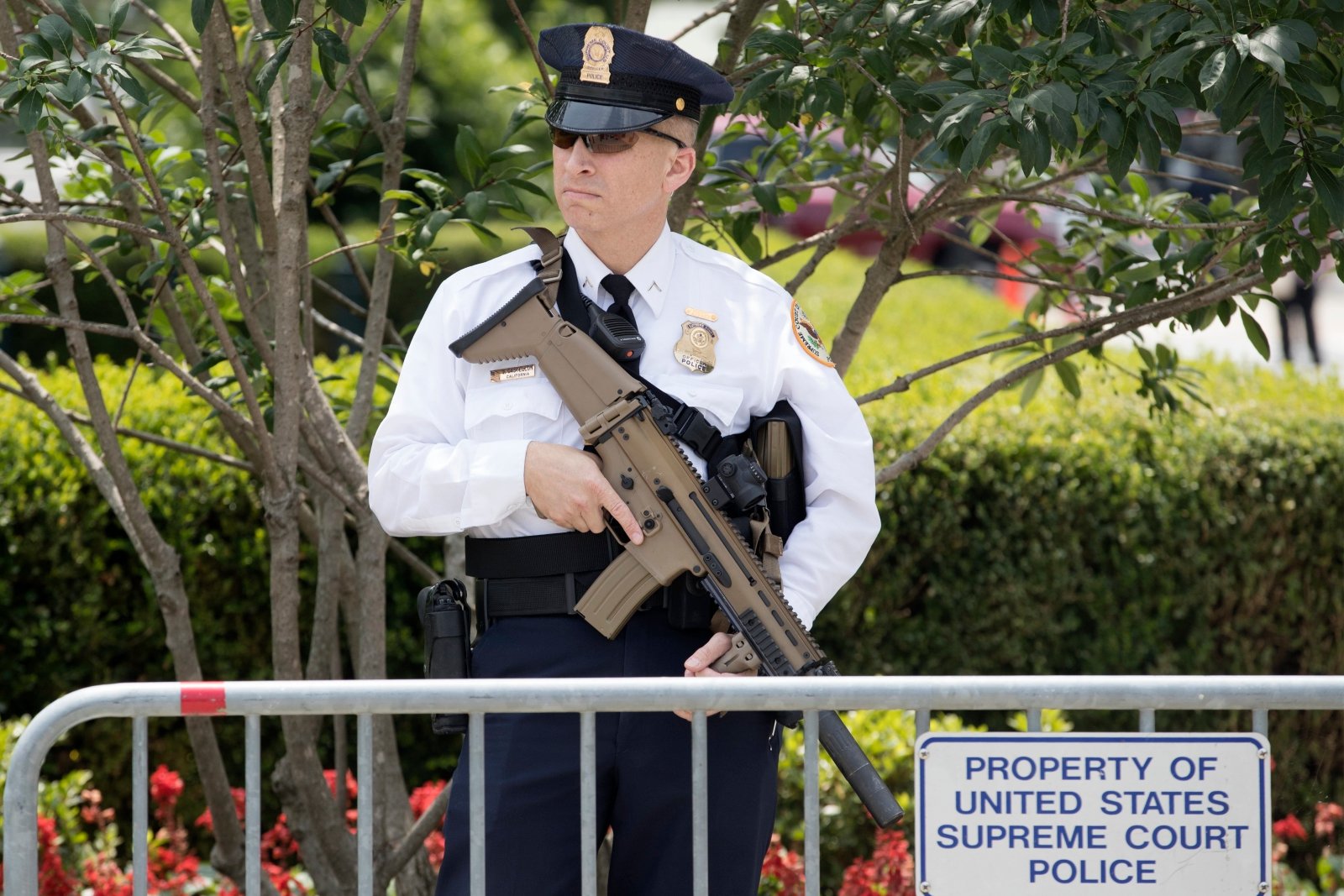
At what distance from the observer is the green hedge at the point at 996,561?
4.38 m

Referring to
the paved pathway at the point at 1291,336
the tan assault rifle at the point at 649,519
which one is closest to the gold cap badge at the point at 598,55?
the tan assault rifle at the point at 649,519

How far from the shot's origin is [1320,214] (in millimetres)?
2652

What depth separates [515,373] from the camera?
2459 mm

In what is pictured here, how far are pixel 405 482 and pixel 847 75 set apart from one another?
51.4 inches

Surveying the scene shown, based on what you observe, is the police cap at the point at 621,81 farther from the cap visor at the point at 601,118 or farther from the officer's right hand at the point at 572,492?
the officer's right hand at the point at 572,492

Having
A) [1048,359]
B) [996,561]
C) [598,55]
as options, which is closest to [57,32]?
[598,55]

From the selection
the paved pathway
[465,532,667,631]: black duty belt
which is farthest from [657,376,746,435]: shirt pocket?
the paved pathway

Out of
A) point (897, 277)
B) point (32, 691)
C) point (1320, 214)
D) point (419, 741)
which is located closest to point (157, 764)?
point (32, 691)

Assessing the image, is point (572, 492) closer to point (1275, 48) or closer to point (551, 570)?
point (551, 570)

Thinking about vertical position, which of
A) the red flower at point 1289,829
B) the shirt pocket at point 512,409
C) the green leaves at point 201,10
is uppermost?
the green leaves at point 201,10

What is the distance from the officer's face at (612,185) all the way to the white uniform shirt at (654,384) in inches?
2.9

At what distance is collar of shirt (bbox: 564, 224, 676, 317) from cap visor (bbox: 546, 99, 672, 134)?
0.70 feet

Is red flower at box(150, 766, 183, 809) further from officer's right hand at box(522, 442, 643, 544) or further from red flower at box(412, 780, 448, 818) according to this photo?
officer's right hand at box(522, 442, 643, 544)

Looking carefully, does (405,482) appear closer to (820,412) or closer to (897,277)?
(820,412)
